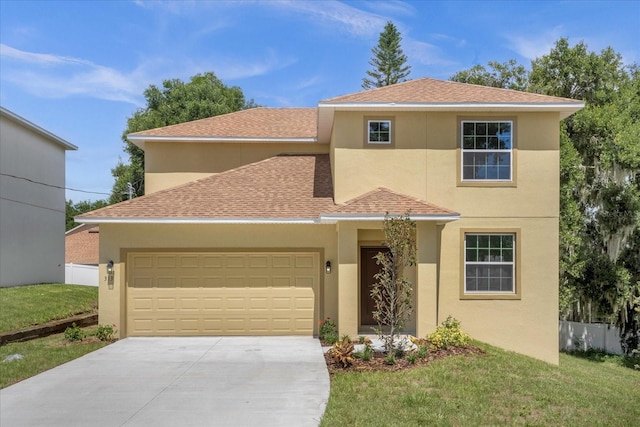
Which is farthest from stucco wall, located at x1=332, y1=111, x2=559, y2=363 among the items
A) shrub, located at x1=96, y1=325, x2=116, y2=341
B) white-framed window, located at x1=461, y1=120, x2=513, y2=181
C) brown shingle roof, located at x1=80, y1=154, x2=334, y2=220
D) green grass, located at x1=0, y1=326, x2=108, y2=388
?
green grass, located at x1=0, y1=326, x2=108, y2=388

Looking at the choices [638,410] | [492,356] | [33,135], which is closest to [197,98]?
[33,135]

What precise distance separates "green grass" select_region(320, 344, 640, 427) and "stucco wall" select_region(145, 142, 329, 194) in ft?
32.3

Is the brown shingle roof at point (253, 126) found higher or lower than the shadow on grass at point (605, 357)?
higher

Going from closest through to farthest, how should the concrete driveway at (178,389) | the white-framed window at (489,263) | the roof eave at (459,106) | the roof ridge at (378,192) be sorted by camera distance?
the concrete driveway at (178,389) → the roof ridge at (378,192) → the roof eave at (459,106) → the white-framed window at (489,263)

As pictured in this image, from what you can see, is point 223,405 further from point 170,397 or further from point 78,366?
point 78,366

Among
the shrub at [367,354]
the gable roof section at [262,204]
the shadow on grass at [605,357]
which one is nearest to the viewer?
the shrub at [367,354]

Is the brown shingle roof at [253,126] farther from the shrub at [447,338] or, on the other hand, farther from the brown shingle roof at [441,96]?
the shrub at [447,338]

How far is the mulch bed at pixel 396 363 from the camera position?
8992 mm

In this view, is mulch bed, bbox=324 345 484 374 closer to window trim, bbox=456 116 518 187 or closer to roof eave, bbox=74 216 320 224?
roof eave, bbox=74 216 320 224

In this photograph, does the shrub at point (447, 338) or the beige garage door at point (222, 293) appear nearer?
the shrub at point (447, 338)

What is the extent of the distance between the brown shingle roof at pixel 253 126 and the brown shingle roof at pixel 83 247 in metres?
24.8

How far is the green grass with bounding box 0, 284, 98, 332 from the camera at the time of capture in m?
14.1

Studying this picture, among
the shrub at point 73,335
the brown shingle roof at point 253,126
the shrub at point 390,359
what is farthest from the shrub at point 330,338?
the brown shingle roof at point 253,126

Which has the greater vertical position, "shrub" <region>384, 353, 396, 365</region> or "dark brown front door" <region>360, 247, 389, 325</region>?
"dark brown front door" <region>360, 247, 389, 325</region>
